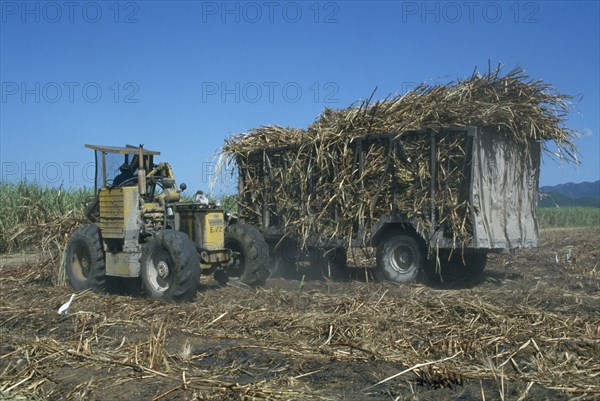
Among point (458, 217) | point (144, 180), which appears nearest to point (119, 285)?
point (144, 180)

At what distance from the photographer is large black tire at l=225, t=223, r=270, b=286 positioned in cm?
1041

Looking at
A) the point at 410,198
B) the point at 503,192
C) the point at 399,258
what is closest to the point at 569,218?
the point at 503,192

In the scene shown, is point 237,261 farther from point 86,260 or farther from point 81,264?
point 81,264

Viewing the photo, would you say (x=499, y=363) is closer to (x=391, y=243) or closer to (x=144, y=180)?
(x=391, y=243)

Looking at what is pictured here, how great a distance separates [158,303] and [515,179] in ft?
19.3

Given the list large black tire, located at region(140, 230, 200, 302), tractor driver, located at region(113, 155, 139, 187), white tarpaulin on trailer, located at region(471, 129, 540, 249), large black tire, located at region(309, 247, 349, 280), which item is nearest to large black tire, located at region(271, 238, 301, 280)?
large black tire, located at region(309, 247, 349, 280)

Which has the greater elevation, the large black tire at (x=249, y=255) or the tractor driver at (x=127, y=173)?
the tractor driver at (x=127, y=173)

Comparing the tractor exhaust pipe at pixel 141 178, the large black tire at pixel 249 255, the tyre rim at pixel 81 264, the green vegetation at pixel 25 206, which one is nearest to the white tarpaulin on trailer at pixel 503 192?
the large black tire at pixel 249 255

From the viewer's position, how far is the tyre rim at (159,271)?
947cm

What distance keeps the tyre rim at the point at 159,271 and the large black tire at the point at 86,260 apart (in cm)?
122

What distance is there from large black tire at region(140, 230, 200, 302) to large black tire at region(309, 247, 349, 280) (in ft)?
10.8

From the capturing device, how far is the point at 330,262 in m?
12.5

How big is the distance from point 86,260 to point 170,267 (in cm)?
220

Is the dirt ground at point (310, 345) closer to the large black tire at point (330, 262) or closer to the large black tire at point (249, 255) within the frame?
the large black tire at point (249, 255)
